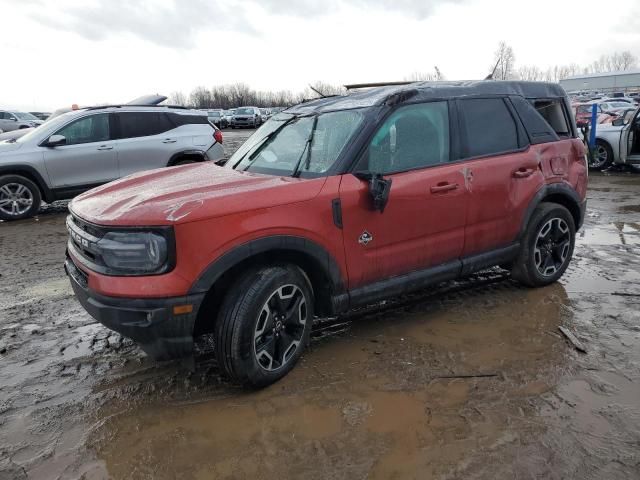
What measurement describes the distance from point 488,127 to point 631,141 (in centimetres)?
978

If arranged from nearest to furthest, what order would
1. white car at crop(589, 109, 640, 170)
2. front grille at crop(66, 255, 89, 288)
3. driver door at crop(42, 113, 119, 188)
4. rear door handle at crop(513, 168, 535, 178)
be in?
front grille at crop(66, 255, 89, 288)
rear door handle at crop(513, 168, 535, 178)
driver door at crop(42, 113, 119, 188)
white car at crop(589, 109, 640, 170)

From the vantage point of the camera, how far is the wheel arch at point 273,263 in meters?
2.74

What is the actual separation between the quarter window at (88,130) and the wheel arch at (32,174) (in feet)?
2.38

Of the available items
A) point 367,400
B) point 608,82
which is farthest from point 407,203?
point 608,82

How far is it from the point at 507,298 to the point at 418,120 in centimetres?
183

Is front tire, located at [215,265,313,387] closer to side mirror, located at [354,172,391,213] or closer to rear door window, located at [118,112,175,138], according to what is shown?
side mirror, located at [354,172,391,213]

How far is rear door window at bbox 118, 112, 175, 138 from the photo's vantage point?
8.69m

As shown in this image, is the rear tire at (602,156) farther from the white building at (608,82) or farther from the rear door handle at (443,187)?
the white building at (608,82)

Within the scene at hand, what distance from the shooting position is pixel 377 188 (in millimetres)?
3174

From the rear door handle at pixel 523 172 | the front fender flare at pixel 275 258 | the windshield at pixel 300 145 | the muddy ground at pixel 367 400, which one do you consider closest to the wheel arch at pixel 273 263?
the front fender flare at pixel 275 258

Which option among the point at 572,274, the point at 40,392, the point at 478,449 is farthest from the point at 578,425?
the point at 40,392

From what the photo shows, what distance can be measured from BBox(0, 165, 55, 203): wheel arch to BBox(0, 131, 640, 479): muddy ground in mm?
4416

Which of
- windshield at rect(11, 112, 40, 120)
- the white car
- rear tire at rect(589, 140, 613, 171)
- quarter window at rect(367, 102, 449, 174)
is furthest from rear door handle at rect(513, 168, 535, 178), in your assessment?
windshield at rect(11, 112, 40, 120)

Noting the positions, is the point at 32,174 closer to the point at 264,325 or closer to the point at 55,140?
the point at 55,140
